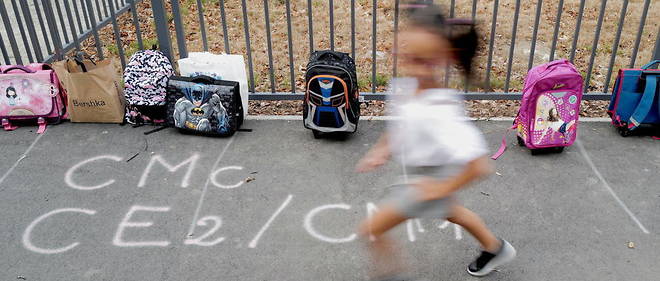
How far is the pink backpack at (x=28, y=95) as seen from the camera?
201 inches

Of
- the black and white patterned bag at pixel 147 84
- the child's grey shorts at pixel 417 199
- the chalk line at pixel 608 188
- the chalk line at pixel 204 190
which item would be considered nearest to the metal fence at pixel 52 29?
the black and white patterned bag at pixel 147 84

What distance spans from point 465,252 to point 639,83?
2.47 m

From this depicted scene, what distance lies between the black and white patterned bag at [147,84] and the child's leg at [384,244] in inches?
104

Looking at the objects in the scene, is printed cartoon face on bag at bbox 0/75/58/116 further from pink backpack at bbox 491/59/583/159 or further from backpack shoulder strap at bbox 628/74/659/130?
backpack shoulder strap at bbox 628/74/659/130

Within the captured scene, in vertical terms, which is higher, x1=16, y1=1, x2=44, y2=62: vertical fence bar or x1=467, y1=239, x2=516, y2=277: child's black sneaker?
x1=16, y1=1, x2=44, y2=62: vertical fence bar

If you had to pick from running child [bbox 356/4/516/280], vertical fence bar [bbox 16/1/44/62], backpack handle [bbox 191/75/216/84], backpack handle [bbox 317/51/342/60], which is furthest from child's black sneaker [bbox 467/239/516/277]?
vertical fence bar [bbox 16/1/44/62]

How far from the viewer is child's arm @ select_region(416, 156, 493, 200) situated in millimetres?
2584

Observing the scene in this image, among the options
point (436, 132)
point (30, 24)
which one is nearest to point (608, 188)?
point (436, 132)

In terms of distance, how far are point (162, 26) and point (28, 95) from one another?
4.53 ft

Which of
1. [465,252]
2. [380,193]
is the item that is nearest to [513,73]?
[380,193]

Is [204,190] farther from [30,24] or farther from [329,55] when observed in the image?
[30,24]

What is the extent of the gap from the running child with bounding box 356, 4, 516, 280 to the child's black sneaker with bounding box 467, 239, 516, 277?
0.46m

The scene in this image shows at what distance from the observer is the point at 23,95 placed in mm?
5133

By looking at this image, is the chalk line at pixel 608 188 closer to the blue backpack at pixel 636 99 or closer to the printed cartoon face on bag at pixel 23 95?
the blue backpack at pixel 636 99
